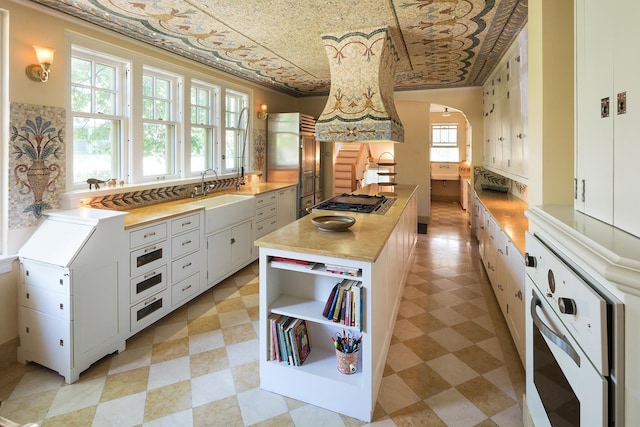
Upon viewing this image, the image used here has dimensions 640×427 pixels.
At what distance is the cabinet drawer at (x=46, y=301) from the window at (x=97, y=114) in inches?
40.7

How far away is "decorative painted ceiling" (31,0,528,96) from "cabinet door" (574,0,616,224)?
172 centimetres

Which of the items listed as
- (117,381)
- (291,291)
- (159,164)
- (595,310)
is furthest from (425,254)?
(595,310)

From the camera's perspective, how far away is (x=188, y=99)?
4.23 metres

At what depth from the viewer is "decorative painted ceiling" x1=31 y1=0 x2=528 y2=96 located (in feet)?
8.95

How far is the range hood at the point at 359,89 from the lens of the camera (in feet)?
10.8

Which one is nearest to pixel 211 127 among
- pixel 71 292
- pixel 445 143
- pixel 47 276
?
pixel 47 276

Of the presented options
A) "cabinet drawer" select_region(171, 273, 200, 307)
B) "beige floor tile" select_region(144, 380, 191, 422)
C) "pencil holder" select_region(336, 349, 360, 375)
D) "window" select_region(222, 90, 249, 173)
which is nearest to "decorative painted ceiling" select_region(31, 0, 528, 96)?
"window" select_region(222, 90, 249, 173)

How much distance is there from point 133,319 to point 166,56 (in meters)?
2.81

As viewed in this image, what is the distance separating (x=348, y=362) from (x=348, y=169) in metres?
7.97

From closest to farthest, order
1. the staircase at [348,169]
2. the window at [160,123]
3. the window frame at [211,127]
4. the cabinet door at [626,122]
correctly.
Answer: the cabinet door at [626,122]
the window at [160,123]
the window frame at [211,127]
the staircase at [348,169]

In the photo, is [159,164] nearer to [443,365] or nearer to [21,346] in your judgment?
[21,346]

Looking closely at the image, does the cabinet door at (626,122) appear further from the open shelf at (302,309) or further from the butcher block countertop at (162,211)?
the butcher block countertop at (162,211)

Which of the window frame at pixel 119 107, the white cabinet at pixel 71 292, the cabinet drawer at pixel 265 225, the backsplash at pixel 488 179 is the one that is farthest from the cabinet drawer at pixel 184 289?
the backsplash at pixel 488 179

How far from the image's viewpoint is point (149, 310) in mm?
2908
